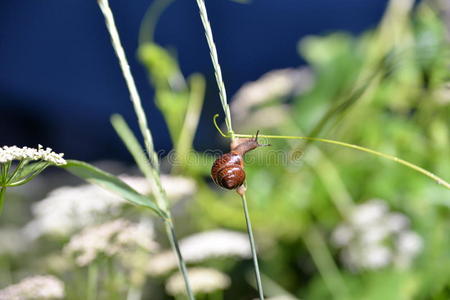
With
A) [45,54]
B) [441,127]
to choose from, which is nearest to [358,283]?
[441,127]

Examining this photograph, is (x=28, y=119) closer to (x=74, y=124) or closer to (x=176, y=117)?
(x=74, y=124)

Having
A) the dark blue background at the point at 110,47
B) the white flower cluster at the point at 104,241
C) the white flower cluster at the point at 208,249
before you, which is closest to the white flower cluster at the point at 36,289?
the white flower cluster at the point at 104,241

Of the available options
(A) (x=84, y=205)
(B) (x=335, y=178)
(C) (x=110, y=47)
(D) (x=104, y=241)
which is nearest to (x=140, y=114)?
(D) (x=104, y=241)

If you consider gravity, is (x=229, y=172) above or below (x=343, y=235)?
below

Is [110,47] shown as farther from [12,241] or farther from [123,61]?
[123,61]

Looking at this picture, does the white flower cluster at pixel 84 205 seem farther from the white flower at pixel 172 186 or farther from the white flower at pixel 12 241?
the white flower at pixel 12 241

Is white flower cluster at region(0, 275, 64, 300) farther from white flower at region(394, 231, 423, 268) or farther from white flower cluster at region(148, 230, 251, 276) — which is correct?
white flower at region(394, 231, 423, 268)
